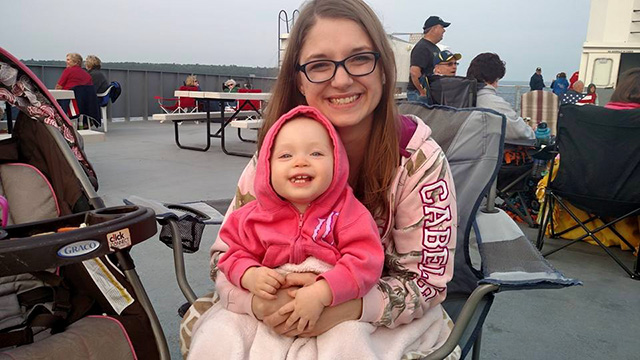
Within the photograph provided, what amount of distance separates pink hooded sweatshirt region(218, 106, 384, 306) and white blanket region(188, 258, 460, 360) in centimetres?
7

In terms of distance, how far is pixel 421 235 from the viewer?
124 centimetres

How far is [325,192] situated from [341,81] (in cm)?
30

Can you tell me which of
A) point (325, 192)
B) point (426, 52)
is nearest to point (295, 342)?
point (325, 192)

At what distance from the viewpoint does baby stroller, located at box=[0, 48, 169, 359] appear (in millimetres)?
1023

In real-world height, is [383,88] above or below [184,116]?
above

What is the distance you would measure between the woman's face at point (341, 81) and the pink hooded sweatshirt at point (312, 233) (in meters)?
0.11

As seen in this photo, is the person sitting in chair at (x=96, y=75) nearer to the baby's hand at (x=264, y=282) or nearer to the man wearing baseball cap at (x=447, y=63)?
the man wearing baseball cap at (x=447, y=63)

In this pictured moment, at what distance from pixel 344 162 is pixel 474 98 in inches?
123

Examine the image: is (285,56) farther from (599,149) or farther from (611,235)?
(611,235)

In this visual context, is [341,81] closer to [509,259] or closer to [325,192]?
[325,192]

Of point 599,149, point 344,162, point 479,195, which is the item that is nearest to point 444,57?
point 599,149

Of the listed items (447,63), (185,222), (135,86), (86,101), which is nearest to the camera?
(185,222)

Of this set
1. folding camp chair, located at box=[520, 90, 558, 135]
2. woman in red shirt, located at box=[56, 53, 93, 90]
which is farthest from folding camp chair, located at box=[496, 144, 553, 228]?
woman in red shirt, located at box=[56, 53, 93, 90]

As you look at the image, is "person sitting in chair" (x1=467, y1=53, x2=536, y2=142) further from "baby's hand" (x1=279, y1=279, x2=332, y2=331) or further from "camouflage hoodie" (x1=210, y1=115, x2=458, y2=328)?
"baby's hand" (x1=279, y1=279, x2=332, y2=331)
